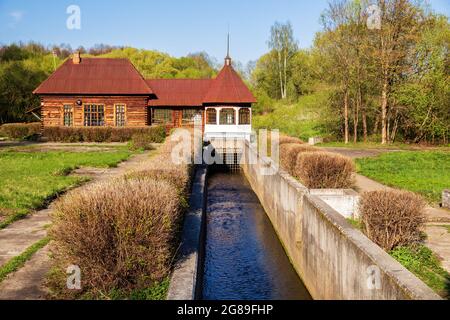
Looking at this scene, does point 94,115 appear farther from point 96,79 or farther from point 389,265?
point 389,265

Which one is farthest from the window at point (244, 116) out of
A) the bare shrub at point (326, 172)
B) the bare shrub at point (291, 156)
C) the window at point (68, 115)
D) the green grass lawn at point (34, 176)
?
the bare shrub at point (326, 172)

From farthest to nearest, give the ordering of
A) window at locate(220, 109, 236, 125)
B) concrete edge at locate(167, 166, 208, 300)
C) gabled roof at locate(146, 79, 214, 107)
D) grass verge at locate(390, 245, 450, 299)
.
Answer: gabled roof at locate(146, 79, 214, 107), window at locate(220, 109, 236, 125), grass verge at locate(390, 245, 450, 299), concrete edge at locate(167, 166, 208, 300)

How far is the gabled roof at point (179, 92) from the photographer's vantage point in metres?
42.3

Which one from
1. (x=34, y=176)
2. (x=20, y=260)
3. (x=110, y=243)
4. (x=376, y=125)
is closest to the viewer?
(x=110, y=243)

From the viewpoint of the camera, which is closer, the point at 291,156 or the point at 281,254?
the point at 281,254

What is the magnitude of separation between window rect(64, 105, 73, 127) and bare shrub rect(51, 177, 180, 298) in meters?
36.3

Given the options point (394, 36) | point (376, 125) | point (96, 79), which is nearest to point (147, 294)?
point (394, 36)

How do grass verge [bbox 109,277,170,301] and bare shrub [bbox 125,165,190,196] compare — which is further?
bare shrub [bbox 125,165,190,196]

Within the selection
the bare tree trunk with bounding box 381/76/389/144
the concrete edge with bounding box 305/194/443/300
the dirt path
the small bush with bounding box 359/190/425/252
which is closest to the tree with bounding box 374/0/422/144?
the bare tree trunk with bounding box 381/76/389/144

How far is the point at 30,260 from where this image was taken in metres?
8.75

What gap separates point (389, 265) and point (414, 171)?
1552cm

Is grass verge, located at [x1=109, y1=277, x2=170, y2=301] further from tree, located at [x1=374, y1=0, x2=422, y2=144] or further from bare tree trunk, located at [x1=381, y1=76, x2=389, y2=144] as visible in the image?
bare tree trunk, located at [x1=381, y1=76, x2=389, y2=144]

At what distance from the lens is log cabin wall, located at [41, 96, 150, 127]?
137 feet

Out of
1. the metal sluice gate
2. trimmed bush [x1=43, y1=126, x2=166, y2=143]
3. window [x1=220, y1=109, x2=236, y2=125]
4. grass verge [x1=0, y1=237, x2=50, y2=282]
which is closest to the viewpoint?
grass verge [x1=0, y1=237, x2=50, y2=282]
